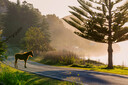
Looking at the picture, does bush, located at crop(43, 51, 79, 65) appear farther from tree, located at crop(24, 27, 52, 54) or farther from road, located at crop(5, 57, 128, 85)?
tree, located at crop(24, 27, 52, 54)

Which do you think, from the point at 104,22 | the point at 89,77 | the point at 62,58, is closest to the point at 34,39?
the point at 62,58

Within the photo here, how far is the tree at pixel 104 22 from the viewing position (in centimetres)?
1791

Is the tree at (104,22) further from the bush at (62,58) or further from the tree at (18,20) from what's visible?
the tree at (18,20)

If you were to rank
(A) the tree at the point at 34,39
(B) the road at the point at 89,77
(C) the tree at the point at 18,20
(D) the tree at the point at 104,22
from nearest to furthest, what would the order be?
1. (B) the road at the point at 89,77
2. (D) the tree at the point at 104,22
3. (A) the tree at the point at 34,39
4. (C) the tree at the point at 18,20

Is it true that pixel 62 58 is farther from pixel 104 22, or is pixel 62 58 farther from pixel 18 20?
pixel 18 20

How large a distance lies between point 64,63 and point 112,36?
704 centimetres

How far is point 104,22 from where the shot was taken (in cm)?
1870

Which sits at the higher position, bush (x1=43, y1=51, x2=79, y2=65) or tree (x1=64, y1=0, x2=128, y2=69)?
tree (x1=64, y1=0, x2=128, y2=69)

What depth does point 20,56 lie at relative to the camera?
9.63 metres

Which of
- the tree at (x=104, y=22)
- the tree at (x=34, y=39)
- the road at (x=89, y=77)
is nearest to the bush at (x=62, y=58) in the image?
the tree at (x=104, y=22)

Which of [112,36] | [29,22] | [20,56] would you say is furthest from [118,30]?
[29,22]

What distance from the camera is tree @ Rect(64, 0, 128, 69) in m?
17.9

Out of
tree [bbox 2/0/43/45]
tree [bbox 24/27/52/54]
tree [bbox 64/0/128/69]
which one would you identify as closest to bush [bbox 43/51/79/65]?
tree [bbox 64/0/128/69]

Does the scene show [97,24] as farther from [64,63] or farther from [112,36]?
[64,63]
